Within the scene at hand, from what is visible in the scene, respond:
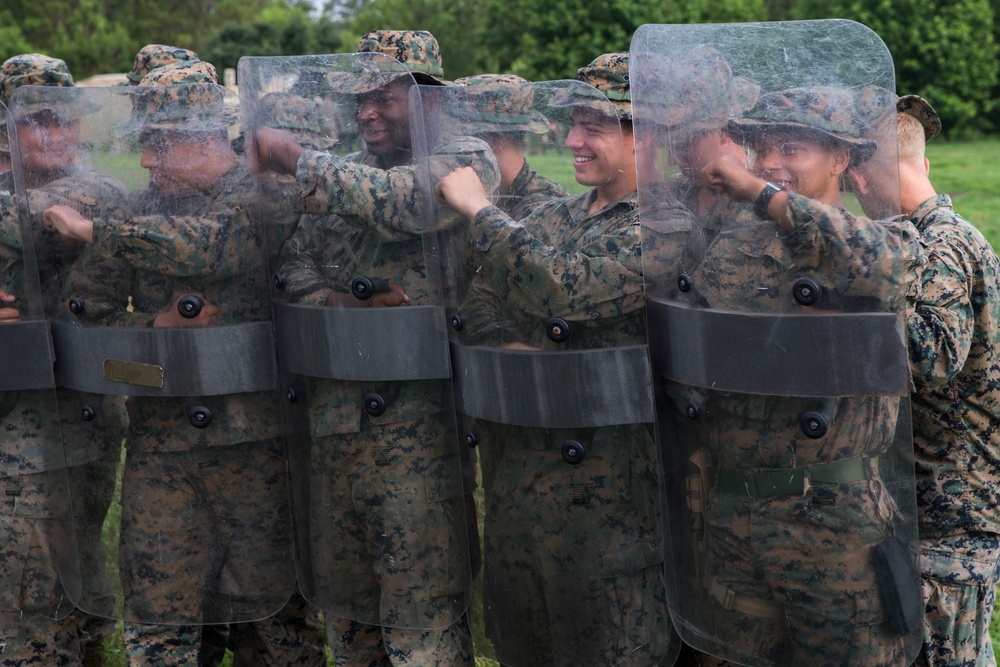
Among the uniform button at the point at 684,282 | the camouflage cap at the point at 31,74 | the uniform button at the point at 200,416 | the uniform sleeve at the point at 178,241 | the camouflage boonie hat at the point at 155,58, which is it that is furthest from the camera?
the camouflage boonie hat at the point at 155,58

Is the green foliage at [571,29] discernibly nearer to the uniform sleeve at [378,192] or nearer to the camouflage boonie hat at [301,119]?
the camouflage boonie hat at [301,119]

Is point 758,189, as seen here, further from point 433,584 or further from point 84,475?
point 84,475

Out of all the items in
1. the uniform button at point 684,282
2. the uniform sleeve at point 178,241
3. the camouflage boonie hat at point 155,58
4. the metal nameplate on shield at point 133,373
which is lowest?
the metal nameplate on shield at point 133,373

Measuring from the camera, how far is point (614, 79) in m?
3.25

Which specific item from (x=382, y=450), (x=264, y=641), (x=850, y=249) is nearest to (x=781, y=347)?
(x=850, y=249)

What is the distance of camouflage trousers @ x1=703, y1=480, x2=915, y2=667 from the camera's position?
277cm

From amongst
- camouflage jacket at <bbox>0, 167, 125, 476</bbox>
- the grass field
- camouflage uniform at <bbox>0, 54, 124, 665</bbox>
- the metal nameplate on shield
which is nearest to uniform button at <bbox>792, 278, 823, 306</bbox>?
the grass field

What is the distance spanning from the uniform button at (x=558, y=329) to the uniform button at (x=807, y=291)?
0.63 metres

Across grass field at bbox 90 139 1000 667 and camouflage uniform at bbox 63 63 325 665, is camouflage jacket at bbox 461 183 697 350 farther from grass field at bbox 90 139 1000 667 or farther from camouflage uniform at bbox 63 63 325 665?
camouflage uniform at bbox 63 63 325 665

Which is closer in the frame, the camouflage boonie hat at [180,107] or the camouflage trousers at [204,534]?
the camouflage boonie hat at [180,107]

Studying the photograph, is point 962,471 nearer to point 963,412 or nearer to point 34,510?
point 963,412

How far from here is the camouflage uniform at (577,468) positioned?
9.90ft

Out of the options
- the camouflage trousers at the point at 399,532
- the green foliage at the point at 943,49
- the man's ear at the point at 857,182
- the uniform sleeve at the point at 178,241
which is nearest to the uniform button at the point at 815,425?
the man's ear at the point at 857,182

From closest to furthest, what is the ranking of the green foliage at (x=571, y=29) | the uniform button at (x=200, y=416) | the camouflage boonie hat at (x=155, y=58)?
the uniform button at (x=200, y=416), the camouflage boonie hat at (x=155, y=58), the green foliage at (x=571, y=29)
